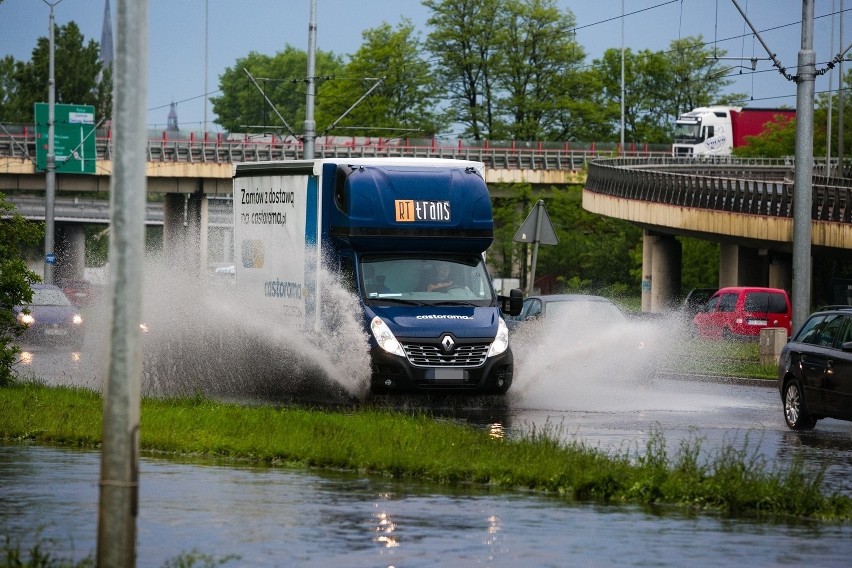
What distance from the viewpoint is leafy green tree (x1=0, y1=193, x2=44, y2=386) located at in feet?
70.4

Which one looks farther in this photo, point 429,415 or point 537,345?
point 537,345

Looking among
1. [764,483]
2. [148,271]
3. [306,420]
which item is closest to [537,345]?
[148,271]

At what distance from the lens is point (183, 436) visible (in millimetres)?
15938

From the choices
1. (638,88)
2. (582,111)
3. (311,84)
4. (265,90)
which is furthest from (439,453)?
(265,90)

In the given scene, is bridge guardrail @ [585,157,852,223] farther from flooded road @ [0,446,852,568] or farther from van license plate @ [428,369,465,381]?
flooded road @ [0,446,852,568]

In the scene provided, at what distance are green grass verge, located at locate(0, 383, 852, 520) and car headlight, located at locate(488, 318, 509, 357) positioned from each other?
6.54ft

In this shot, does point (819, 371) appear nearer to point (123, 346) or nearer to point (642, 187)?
point (123, 346)

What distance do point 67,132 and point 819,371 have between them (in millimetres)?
58843

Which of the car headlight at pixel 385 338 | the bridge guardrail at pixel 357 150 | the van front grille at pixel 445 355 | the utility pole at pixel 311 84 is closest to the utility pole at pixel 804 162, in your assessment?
the van front grille at pixel 445 355

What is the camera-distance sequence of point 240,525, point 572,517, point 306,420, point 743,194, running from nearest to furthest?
1. point 240,525
2. point 572,517
3. point 306,420
4. point 743,194

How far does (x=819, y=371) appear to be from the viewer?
1883cm

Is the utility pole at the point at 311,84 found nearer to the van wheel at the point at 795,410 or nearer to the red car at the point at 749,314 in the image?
the red car at the point at 749,314

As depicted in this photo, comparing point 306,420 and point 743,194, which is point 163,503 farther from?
point 743,194

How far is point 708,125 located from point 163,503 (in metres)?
94.1
